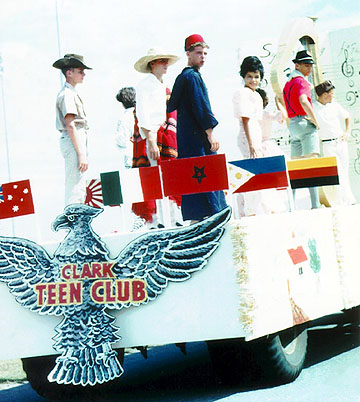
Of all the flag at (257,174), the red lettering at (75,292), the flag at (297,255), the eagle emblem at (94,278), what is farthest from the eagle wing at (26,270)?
the flag at (297,255)

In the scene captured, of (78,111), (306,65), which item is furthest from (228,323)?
(306,65)

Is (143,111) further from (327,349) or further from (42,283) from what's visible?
(327,349)

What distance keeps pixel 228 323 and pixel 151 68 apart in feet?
8.17

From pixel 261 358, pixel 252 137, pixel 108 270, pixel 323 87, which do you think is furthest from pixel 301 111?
pixel 108 270

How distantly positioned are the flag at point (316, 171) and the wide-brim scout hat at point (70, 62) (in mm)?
1888

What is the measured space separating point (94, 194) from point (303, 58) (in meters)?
3.06

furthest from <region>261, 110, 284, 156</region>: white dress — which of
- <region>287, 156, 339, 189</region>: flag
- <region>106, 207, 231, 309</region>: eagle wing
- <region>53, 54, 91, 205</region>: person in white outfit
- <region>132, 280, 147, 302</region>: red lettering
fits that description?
<region>132, 280, 147, 302</region>: red lettering

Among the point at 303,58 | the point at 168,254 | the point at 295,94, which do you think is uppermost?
the point at 303,58

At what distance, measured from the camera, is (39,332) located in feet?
18.6

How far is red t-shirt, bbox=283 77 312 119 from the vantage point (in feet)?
26.5

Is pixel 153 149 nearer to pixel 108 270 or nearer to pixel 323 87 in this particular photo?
pixel 108 270

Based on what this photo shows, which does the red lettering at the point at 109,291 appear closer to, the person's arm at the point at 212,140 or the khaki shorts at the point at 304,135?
the person's arm at the point at 212,140

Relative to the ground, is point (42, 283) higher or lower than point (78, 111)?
lower

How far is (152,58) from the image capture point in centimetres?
682
